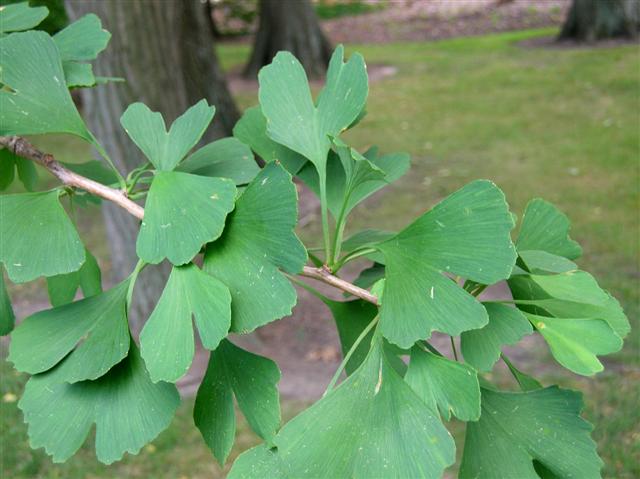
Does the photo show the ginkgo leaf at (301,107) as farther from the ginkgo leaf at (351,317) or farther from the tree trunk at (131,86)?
the tree trunk at (131,86)

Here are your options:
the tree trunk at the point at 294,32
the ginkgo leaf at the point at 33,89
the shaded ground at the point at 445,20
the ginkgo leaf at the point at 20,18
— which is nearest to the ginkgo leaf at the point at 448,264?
the ginkgo leaf at the point at 33,89

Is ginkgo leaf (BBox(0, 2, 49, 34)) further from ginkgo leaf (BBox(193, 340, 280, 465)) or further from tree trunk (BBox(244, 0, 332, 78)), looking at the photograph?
tree trunk (BBox(244, 0, 332, 78))

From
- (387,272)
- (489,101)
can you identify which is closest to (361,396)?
(387,272)

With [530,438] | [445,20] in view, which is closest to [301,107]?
[530,438]

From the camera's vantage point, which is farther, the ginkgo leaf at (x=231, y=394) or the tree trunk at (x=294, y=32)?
the tree trunk at (x=294, y=32)

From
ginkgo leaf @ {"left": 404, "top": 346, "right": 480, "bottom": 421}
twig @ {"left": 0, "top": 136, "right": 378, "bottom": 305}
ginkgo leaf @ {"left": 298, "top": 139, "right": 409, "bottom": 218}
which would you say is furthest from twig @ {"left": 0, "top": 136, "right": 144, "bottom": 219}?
ginkgo leaf @ {"left": 404, "top": 346, "right": 480, "bottom": 421}

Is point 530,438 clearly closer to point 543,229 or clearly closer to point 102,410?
point 543,229
